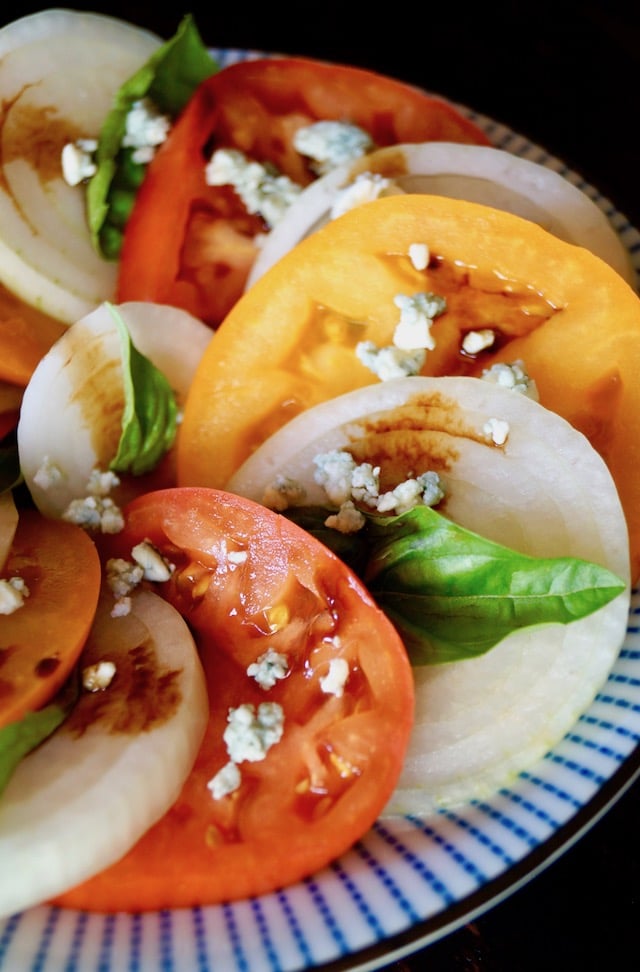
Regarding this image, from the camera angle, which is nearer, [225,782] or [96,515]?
[225,782]

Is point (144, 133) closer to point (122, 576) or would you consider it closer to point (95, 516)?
point (95, 516)

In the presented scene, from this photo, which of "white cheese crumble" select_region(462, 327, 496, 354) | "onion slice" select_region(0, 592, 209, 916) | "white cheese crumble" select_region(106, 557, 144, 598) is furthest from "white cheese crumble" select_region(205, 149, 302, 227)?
"onion slice" select_region(0, 592, 209, 916)

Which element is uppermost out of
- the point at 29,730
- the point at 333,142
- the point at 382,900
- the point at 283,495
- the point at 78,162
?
the point at 333,142

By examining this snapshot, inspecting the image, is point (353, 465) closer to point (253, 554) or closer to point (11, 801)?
point (253, 554)

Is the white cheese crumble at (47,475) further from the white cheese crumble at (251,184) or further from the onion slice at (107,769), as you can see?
the white cheese crumble at (251,184)

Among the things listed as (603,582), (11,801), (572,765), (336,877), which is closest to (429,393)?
(603,582)

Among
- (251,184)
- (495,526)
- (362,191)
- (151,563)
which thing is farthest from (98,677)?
(251,184)
